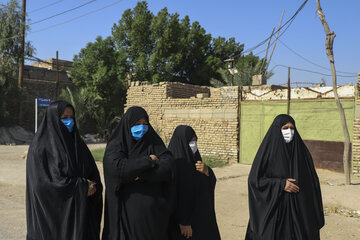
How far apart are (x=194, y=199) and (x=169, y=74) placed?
16.6 metres

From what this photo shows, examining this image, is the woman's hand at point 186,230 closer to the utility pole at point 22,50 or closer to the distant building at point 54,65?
the utility pole at point 22,50

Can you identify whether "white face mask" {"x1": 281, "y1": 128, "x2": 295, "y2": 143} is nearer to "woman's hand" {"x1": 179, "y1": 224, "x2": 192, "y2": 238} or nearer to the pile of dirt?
"woman's hand" {"x1": 179, "y1": 224, "x2": 192, "y2": 238}

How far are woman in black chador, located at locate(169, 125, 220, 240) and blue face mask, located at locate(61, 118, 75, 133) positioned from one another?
0.78 m

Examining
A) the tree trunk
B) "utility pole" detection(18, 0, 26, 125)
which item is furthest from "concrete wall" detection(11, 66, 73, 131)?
the tree trunk

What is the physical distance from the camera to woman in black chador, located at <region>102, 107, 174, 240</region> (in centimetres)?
214

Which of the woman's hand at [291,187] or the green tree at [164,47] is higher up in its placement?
the green tree at [164,47]

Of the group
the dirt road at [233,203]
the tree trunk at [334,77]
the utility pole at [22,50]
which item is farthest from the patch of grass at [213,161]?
the utility pole at [22,50]

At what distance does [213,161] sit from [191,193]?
6966 mm

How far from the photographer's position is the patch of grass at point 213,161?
348 inches

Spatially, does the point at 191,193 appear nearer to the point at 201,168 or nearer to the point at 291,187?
the point at 201,168

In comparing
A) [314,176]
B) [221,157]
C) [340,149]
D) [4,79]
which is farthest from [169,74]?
[314,176]

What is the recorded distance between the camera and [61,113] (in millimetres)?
2406

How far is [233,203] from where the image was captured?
5285mm

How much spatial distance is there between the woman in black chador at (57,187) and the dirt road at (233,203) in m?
1.54
